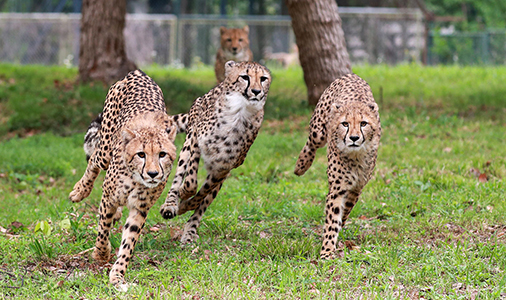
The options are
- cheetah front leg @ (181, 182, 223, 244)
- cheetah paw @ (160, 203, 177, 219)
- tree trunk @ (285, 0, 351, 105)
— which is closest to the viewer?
cheetah paw @ (160, 203, 177, 219)

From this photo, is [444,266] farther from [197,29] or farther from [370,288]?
[197,29]

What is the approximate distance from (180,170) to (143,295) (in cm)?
124

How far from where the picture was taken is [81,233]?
5035 millimetres

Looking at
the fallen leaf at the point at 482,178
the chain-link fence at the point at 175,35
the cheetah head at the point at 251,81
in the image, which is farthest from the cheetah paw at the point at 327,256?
the chain-link fence at the point at 175,35

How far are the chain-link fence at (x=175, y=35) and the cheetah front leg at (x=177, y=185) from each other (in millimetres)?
12860

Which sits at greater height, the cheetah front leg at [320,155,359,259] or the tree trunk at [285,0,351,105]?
the tree trunk at [285,0,351,105]

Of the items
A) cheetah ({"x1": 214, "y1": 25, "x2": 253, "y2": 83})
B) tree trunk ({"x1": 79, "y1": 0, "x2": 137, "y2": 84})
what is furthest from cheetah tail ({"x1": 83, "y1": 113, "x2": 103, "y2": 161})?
tree trunk ({"x1": 79, "y1": 0, "x2": 137, "y2": 84})

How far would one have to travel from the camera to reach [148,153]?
3.84 meters

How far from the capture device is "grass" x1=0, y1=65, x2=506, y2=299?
4.11 metres

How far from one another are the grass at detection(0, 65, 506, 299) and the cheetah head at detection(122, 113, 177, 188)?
729 millimetres

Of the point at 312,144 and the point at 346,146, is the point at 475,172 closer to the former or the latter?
the point at 312,144

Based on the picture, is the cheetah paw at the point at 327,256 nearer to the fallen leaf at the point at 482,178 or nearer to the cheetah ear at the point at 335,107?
the cheetah ear at the point at 335,107

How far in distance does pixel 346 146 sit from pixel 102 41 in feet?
23.9

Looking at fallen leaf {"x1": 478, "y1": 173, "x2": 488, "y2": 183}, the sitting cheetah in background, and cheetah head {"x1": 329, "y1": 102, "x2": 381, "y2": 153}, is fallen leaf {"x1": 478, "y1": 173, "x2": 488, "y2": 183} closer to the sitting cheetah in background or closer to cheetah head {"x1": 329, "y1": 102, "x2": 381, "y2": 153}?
the sitting cheetah in background
